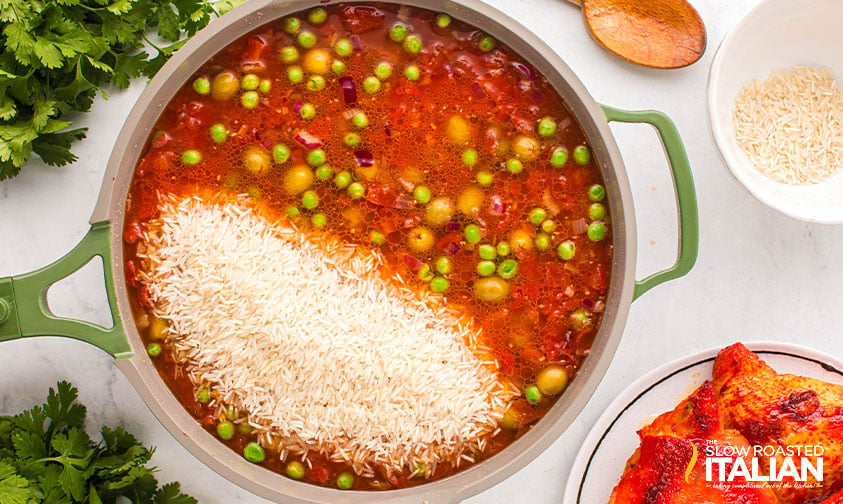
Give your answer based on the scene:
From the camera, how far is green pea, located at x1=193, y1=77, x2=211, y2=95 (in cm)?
262

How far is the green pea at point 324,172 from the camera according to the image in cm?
262

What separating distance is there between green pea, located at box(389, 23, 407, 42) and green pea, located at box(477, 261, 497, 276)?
2.95 ft

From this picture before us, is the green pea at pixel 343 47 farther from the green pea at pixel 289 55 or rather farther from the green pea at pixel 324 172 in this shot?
the green pea at pixel 324 172

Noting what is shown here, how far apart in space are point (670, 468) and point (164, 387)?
1840 mm

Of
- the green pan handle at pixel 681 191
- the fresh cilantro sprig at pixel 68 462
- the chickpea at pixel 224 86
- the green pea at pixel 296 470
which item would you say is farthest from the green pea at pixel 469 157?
the fresh cilantro sprig at pixel 68 462

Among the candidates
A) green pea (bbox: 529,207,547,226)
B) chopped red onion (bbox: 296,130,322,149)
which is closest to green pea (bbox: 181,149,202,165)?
chopped red onion (bbox: 296,130,322,149)

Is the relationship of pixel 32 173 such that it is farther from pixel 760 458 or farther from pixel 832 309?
pixel 832 309

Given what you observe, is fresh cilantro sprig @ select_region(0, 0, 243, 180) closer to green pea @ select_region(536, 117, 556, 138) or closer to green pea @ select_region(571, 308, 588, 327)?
green pea @ select_region(536, 117, 556, 138)

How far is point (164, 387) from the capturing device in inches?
101

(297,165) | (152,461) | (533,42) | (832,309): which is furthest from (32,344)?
(832,309)

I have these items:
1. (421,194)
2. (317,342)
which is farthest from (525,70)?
(317,342)

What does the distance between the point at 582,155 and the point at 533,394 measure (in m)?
0.92

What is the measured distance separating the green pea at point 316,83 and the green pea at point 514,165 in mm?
755

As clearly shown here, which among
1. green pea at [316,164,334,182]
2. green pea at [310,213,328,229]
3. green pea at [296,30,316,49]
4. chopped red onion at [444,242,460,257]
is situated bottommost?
chopped red onion at [444,242,460,257]
